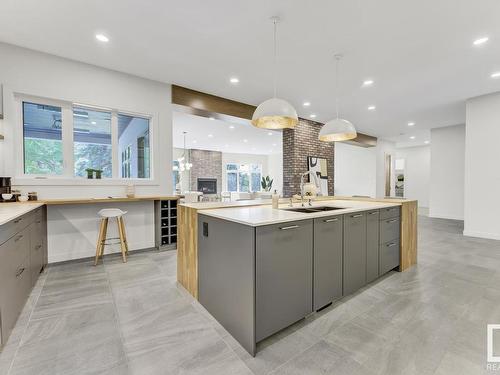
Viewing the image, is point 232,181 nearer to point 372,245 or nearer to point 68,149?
point 68,149

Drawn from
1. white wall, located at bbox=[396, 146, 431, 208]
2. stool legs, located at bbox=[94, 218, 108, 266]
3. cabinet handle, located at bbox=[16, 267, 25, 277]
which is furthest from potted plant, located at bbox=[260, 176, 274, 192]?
cabinet handle, located at bbox=[16, 267, 25, 277]

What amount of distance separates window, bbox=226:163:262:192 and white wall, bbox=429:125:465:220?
895cm

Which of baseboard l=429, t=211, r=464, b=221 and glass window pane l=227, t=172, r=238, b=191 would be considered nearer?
baseboard l=429, t=211, r=464, b=221

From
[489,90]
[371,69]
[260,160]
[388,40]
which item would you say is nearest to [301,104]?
[371,69]

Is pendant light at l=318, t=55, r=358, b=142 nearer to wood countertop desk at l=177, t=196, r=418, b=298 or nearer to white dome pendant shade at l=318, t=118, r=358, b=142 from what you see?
white dome pendant shade at l=318, t=118, r=358, b=142

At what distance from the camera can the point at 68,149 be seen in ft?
11.6

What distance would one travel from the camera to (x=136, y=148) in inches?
178

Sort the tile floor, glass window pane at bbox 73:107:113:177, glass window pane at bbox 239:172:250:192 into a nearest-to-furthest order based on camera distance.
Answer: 1. the tile floor
2. glass window pane at bbox 73:107:113:177
3. glass window pane at bbox 239:172:250:192

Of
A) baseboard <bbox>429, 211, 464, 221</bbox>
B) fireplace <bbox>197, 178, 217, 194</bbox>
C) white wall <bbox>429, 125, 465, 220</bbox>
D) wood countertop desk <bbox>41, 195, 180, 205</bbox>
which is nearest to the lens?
wood countertop desk <bbox>41, 195, 180, 205</bbox>

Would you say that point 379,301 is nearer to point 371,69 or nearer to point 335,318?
point 335,318

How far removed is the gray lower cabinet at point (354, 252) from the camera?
2334 mm

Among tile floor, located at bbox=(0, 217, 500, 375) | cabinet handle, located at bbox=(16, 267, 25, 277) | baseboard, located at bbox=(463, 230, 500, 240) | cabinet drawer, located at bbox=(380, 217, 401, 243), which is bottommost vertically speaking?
tile floor, located at bbox=(0, 217, 500, 375)

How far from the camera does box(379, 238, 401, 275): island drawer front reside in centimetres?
283

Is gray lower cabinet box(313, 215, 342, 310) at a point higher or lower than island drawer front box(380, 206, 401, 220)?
lower
